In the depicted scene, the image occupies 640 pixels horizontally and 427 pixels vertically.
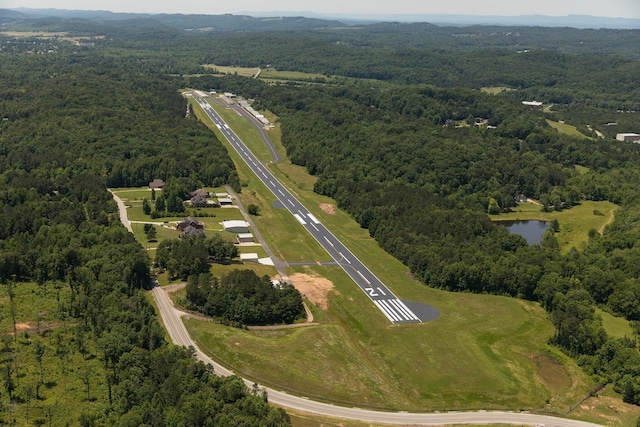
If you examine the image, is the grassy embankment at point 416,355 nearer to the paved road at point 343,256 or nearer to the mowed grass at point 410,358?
the mowed grass at point 410,358

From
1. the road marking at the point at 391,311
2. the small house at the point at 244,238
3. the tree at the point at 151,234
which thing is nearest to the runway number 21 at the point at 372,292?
the road marking at the point at 391,311

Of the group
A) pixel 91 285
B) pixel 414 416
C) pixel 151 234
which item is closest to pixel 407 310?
pixel 414 416

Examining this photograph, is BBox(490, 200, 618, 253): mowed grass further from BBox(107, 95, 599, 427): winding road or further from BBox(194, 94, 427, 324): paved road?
BBox(107, 95, 599, 427): winding road

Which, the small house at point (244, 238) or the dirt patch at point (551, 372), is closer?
the dirt patch at point (551, 372)

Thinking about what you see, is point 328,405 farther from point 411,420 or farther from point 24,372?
point 24,372

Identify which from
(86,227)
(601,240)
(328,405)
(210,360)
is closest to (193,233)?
(86,227)

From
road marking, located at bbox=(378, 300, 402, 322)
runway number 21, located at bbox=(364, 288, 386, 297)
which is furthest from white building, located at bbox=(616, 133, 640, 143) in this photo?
road marking, located at bbox=(378, 300, 402, 322)
